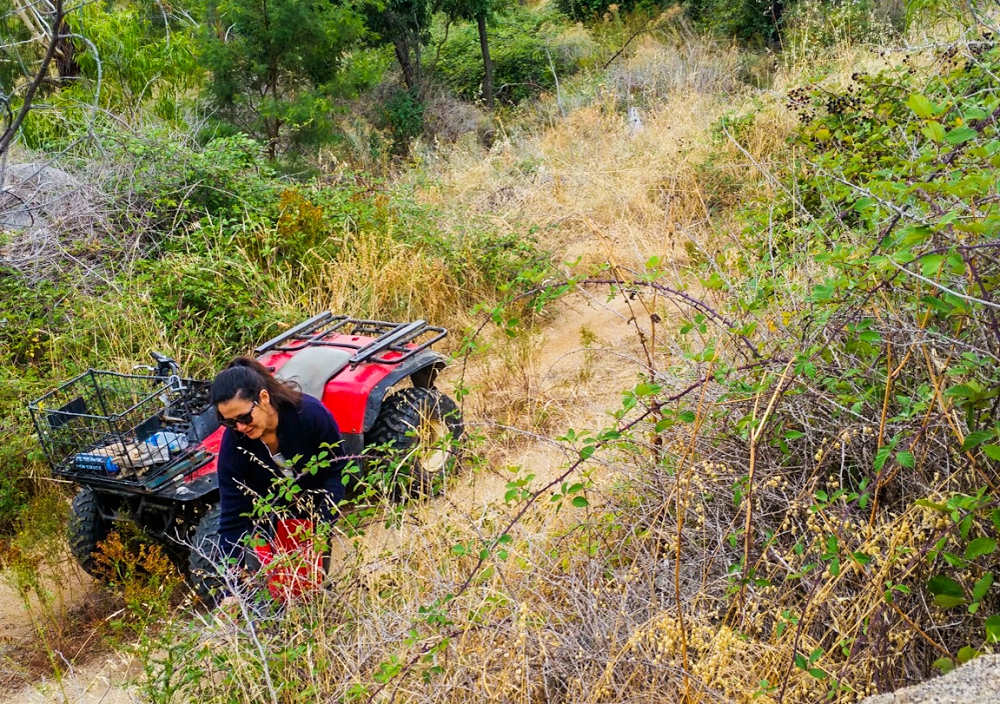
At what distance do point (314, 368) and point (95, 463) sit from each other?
3.84ft

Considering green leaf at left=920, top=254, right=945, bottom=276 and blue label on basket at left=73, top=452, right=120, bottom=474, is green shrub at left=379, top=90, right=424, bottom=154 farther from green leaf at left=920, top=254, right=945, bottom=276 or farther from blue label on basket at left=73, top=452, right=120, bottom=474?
green leaf at left=920, top=254, right=945, bottom=276

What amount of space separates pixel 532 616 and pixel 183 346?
4.37m

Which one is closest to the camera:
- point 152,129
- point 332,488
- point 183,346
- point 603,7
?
point 332,488

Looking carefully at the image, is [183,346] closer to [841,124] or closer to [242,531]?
[242,531]

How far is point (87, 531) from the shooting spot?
4.49 meters

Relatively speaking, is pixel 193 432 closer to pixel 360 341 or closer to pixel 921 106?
pixel 360 341

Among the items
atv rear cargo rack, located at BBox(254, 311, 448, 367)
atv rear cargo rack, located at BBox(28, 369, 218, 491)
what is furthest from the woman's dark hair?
atv rear cargo rack, located at BBox(254, 311, 448, 367)

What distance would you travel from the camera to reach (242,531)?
12.4 feet

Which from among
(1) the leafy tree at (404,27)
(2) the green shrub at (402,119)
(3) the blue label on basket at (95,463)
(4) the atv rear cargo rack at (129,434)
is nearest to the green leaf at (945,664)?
(4) the atv rear cargo rack at (129,434)

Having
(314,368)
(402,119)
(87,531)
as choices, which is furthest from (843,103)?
(402,119)

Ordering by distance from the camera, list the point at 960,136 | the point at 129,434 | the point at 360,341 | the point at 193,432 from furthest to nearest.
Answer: the point at 360,341 < the point at 193,432 < the point at 129,434 < the point at 960,136

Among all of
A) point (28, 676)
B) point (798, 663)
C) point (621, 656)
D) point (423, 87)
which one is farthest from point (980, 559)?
point (423, 87)

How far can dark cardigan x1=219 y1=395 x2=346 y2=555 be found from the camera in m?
3.74

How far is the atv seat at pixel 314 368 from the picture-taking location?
15.4 feet
